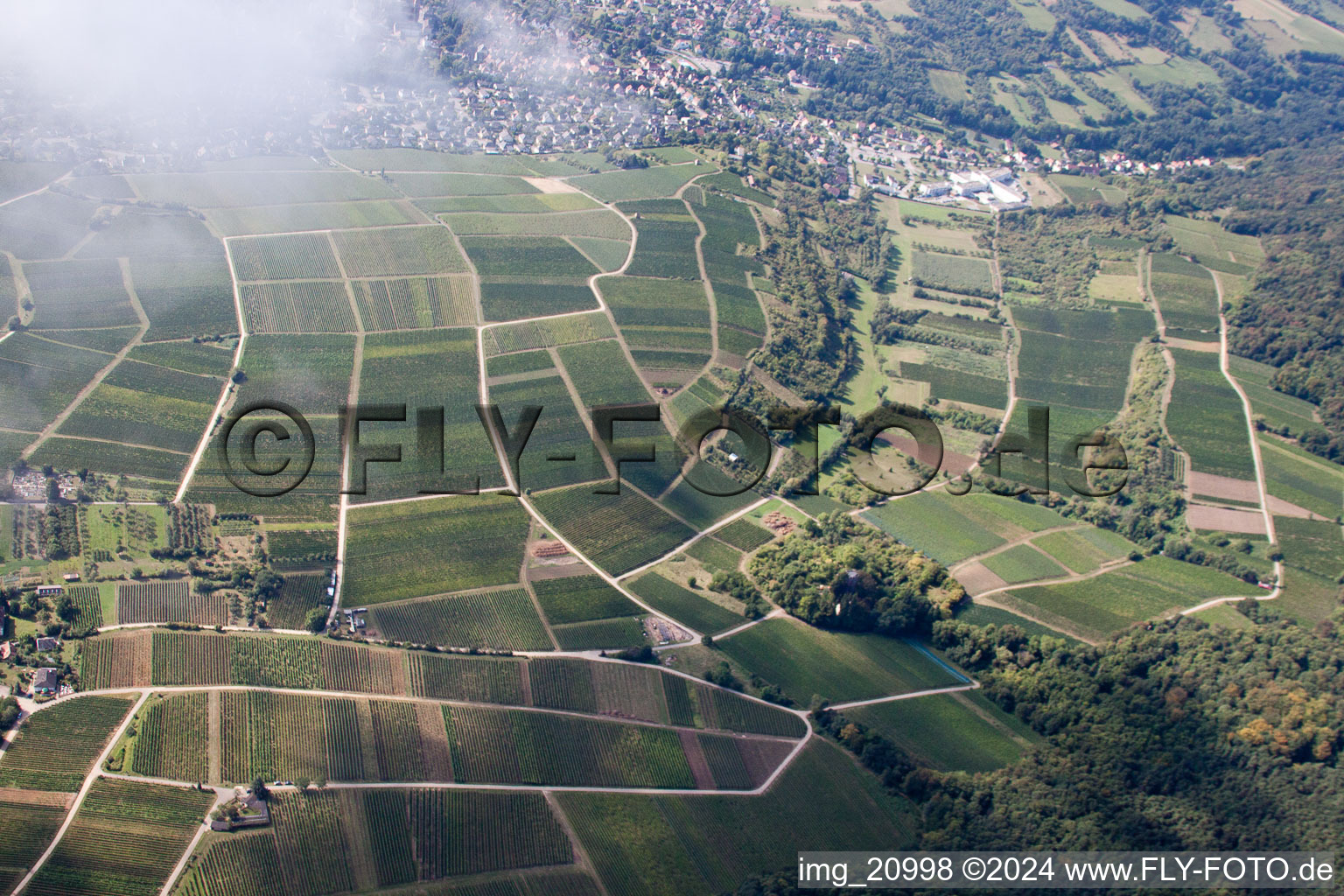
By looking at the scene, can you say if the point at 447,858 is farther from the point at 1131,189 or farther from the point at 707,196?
the point at 1131,189

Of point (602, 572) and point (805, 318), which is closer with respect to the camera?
point (602, 572)

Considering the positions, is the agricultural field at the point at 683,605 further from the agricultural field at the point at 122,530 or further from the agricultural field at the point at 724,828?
the agricultural field at the point at 122,530

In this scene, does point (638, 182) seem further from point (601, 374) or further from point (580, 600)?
point (580, 600)

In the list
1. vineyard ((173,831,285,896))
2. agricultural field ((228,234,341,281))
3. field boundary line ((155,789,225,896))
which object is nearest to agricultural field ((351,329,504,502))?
agricultural field ((228,234,341,281))

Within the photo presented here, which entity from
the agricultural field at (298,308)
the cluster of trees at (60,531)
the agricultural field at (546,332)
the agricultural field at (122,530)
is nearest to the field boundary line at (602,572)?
the agricultural field at (546,332)

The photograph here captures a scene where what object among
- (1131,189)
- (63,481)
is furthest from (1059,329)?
(63,481)

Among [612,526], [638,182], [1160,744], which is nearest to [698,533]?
[612,526]
